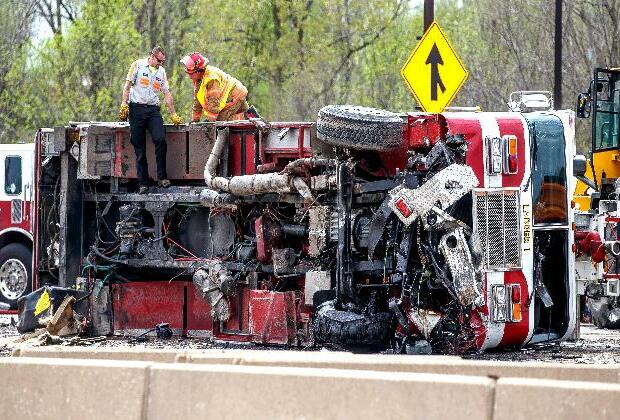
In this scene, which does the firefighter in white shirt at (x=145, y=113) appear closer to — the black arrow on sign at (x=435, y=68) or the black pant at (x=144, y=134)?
the black pant at (x=144, y=134)

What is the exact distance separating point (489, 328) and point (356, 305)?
1.23 m

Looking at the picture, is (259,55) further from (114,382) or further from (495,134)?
(114,382)

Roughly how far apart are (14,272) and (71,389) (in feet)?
49.4

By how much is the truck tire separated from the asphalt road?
4935 mm

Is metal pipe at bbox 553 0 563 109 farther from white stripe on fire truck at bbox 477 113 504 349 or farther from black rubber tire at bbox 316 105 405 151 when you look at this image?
black rubber tire at bbox 316 105 405 151

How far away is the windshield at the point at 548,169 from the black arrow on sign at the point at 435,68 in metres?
3.76

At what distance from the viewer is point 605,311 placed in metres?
17.8

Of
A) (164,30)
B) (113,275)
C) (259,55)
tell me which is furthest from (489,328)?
(164,30)

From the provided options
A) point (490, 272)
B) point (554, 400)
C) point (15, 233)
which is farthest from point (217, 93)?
point (554, 400)

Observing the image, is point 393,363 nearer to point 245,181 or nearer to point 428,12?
point 245,181

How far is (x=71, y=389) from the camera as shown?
23.6 ft

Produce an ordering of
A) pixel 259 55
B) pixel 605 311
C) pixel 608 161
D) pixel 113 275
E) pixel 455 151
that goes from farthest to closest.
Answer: pixel 259 55, pixel 608 161, pixel 605 311, pixel 113 275, pixel 455 151

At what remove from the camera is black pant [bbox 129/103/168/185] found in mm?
15383

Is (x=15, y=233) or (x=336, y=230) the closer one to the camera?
(x=336, y=230)
